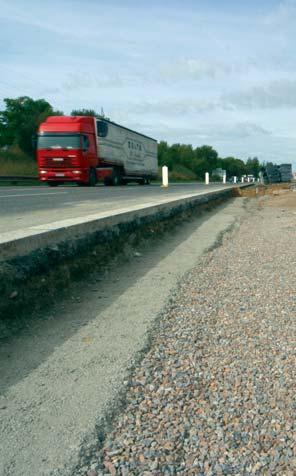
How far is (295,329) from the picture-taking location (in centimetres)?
304

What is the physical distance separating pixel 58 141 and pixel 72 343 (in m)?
19.7

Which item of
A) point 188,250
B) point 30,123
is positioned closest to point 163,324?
point 188,250

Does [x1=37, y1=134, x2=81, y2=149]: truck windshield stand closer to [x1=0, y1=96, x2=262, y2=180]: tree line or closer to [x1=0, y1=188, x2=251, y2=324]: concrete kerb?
[x1=0, y1=96, x2=262, y2=180]: tree line

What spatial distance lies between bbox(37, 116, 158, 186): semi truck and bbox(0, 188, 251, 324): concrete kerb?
1587 cm

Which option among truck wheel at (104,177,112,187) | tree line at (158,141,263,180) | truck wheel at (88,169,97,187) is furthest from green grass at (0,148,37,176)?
tree line at (158,141,263,180)

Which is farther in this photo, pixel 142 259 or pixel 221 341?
pixel 142 259

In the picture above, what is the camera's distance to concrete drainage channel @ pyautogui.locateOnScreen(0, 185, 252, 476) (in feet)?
6.14

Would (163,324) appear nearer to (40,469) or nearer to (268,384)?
(268,384)

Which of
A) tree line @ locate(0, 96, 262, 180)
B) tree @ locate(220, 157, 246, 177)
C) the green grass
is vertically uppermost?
tree line @ locate(0, 96, 262, 180)

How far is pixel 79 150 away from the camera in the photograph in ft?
71.3

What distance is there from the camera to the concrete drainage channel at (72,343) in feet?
6.14

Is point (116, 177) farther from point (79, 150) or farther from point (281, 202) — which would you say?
point (281, 202)

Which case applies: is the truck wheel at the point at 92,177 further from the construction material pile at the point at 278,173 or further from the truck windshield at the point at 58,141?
the construction material pile at the point at 278,173

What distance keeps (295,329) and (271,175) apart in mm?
55816
